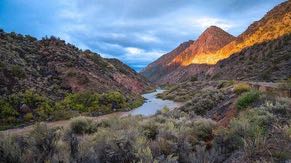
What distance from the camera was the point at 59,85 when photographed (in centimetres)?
3584

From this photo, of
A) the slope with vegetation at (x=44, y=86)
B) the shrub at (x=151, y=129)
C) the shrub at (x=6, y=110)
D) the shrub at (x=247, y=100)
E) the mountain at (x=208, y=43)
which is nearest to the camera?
the shrub at (x=151, y=129)

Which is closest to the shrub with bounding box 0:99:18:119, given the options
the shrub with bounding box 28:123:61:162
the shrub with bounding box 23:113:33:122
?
Result: the shrub with bounding box 23:113:33:122

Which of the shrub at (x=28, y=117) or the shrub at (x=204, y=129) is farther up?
the shrub at (x=28, y=117)

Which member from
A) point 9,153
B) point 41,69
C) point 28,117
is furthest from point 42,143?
point 41,69

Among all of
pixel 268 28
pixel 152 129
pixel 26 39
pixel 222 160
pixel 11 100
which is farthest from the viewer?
pixel 268 28

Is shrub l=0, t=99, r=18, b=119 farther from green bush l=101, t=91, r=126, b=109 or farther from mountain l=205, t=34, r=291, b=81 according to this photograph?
mountain l=205, t=34, r=291, b=81

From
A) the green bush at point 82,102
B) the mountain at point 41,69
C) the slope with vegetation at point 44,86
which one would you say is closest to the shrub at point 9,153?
the slope with vegetation at point 44,86

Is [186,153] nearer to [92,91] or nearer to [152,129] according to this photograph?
[152,129]

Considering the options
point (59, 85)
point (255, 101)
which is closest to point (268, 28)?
point (59, 85)

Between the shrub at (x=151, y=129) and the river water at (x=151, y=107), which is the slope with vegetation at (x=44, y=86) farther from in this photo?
the shrub at (x=151, y=129)

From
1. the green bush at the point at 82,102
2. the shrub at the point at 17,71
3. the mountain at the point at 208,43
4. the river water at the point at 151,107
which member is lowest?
the river water at the point at 151,107

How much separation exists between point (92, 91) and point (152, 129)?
89.6 ft

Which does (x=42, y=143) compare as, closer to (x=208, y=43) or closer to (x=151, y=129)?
(x=151, y=129)

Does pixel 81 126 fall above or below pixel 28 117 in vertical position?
below
